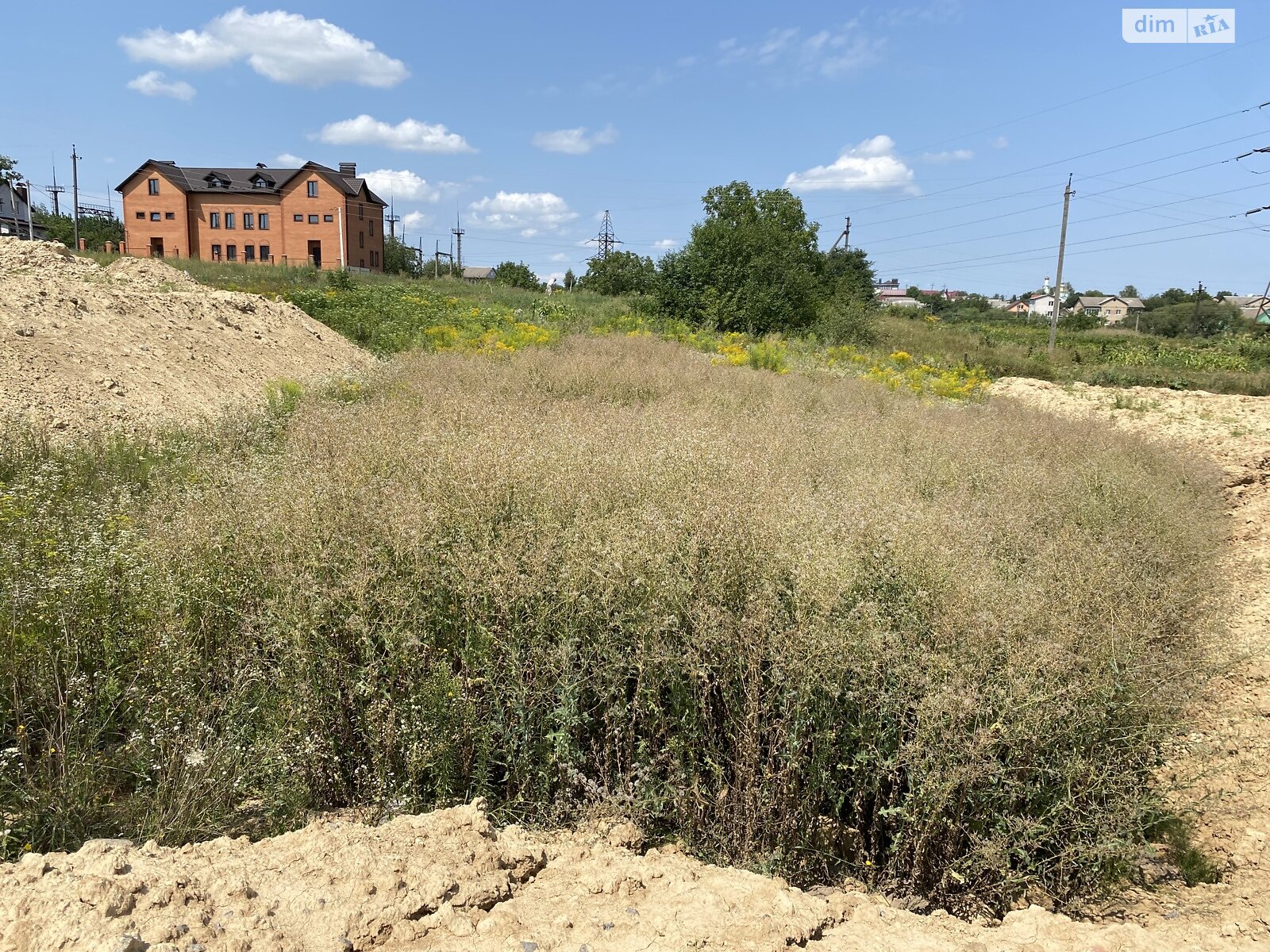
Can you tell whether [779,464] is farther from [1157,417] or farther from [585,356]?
[1157,417]

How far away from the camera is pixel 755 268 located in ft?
77.6

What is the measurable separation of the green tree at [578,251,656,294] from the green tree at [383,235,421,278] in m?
15.7

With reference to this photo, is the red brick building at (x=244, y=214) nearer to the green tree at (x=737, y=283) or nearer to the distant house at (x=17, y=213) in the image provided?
the distant house at (x=17, y=213)

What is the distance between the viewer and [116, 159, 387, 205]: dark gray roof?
5078 centimetres

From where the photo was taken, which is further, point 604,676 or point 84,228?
point 84,228

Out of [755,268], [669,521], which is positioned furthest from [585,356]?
[755,268]

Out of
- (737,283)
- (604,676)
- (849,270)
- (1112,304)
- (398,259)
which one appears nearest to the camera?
(604,676)

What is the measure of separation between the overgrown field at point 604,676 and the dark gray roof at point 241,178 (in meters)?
53.1

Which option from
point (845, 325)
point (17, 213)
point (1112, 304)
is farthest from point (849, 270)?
point (1112, 304)

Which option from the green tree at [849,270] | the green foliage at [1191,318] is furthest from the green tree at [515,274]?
the green foliage at [1191,318]

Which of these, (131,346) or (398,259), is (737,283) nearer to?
(131,346)

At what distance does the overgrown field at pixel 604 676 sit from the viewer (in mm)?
3018

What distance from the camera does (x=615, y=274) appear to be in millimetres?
70125

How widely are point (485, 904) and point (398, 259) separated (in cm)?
7204
